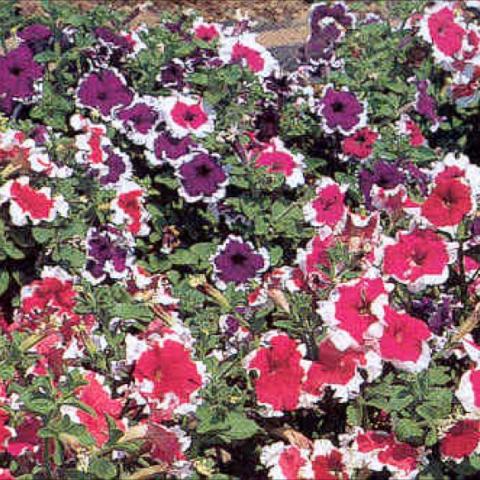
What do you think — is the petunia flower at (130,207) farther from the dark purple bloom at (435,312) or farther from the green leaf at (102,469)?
the green leaf at (102,469)

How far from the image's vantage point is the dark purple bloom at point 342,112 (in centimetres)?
393

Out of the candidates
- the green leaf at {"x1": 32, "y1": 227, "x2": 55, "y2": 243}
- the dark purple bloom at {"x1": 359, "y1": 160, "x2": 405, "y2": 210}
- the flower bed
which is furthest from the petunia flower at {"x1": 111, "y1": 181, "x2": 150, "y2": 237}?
the dark purple bloom at {"x1": 359, "y1": 160, "x2": 405, "y2": 210}

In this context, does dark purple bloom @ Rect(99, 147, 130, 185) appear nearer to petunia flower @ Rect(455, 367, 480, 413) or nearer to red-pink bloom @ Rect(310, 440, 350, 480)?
red-pink bloom @ Rect(310, 440, 350, 480)

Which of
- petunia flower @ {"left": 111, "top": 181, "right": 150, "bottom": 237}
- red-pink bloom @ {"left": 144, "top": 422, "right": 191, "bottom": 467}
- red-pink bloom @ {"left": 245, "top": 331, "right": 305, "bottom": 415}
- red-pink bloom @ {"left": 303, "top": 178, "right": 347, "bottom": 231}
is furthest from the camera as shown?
petunia flower @ {"left": 111, "top": 181, "right": 150, "bottom": 237}

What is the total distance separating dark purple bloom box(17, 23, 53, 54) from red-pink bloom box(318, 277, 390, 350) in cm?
183

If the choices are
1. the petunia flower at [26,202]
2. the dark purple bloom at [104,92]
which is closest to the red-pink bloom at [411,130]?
the dark purple bloom at [104,92]

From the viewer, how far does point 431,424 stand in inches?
99.0

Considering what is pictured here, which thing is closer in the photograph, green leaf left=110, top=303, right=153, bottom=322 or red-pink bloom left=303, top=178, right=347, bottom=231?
green leaf left=110, top=303, right=153, bottom=322

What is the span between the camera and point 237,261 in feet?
11.4

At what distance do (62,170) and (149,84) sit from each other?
0.73 meters

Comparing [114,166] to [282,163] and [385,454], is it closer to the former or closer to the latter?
[282,163]

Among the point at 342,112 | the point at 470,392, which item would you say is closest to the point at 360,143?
the point at 342,112

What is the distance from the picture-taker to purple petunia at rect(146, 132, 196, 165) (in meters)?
3.66

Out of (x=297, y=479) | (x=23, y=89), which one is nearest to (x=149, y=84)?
(x=23, y=89)
